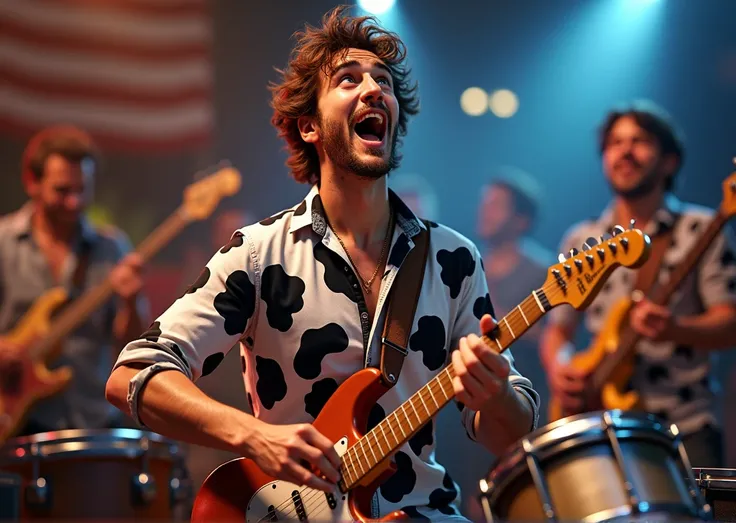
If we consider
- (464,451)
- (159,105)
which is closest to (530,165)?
(464,451)

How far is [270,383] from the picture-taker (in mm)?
2541

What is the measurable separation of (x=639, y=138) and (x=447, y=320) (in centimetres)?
301

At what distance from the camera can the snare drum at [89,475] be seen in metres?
3.03

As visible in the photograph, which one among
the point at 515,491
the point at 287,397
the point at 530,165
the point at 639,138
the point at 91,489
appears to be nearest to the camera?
the point at 515,491

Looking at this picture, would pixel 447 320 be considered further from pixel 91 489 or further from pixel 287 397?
pixel 91 489

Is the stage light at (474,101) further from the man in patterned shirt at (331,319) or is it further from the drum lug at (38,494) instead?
the drum lug at (38,494)

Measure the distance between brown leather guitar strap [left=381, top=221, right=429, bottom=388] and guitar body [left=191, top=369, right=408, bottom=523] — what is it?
0.09m

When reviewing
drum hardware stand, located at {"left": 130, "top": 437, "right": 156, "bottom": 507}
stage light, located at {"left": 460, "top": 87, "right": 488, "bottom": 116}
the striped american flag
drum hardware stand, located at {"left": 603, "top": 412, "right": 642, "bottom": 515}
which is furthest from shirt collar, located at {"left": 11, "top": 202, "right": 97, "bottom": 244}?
drum hardware stand, located at {"left": 603, "top": 412, "right": 642, "bottom": 515}

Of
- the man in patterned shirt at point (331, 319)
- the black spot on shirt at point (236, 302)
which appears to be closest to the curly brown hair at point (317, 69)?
the man in patterned shirt at point (331, 319)

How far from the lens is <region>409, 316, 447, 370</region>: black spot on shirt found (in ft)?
8.41

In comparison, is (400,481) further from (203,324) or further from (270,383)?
(203,324)

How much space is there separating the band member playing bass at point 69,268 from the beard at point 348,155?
2931mm

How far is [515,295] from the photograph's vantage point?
539cm

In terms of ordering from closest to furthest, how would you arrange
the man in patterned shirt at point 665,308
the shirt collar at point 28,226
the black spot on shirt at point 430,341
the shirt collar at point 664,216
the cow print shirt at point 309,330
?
the cow print shirt at point 309,330
the black spot on shirt at point 430,341
the man in patterned shirt at point 665,308
the shirt collar at point 664,216
the shirt collar at point 28,226
